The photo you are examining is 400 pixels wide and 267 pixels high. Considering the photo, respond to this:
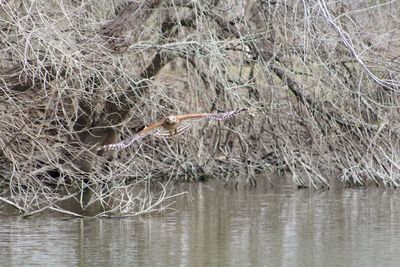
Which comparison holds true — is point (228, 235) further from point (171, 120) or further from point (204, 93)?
point (204, 93)

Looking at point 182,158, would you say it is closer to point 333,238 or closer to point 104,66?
point 104,66

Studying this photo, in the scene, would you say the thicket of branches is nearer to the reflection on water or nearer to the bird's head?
the reflection on water

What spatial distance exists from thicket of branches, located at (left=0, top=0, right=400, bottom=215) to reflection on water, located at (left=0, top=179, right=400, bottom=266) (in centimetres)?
53

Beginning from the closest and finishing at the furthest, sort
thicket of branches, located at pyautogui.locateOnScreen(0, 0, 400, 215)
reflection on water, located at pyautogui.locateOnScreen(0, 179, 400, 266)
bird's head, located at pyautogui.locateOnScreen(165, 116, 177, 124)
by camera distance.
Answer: reflection on water, located at pyautogui.locateOnScreen(0, 179, 400, 266) → bird's head, located at pyautogui.locateOnScreen(165, 116, 177, 124) → thicket of branches, located at pyautogui.locateOnScreen(0, 0, 400, 215)

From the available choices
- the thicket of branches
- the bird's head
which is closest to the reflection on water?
the thicket of branches

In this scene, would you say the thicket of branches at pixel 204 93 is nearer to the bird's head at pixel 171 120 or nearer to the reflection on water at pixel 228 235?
the reflection on water at pixel 228 235

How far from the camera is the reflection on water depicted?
11.6 m

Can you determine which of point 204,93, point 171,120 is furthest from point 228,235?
point 204,93

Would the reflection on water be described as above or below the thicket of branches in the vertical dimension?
below

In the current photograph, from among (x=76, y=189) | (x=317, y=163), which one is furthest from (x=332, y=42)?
(x=76, y=189)

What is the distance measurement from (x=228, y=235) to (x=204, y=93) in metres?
3.75

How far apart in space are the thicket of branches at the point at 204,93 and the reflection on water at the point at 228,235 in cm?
53

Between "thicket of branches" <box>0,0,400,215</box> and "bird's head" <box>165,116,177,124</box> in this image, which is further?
"thicket of branches" <box>0,0,400,215</box>

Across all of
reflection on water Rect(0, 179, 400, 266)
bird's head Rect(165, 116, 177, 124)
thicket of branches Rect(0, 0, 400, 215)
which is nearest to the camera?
reflection on water Rect(0, 179, 400, 266)
